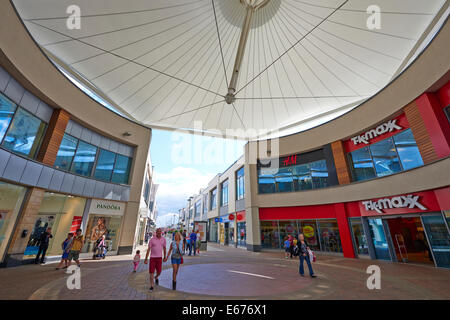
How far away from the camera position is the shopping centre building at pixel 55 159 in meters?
9.17

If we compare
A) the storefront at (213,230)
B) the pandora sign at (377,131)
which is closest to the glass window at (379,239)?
the pandora sign at (377,131)

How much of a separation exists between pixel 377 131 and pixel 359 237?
847 centimetres

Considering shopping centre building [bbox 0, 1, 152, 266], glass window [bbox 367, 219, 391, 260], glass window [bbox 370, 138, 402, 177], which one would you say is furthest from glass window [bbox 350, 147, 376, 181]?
shopping centre building [bbox 0, 1, 152, 266]

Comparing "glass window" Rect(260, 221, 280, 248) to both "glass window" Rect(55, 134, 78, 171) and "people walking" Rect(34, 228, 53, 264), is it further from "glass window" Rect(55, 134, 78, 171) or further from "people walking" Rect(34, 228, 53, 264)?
"glass window" Rect(55, 134, 78, 171)

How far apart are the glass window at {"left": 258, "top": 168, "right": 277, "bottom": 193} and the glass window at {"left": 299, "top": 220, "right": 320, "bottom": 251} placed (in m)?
4.62

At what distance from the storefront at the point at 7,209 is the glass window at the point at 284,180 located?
20.2 m

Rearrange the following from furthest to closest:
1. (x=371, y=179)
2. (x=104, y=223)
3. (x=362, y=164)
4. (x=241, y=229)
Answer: (x=241, y=229) → (x=362, y=164) → (x=104, y=223) → (x=371, y=179)

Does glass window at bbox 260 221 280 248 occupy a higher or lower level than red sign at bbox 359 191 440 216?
lower

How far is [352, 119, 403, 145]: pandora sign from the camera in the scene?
43.5 ft

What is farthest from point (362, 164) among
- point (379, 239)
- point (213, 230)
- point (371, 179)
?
point (213, 230)

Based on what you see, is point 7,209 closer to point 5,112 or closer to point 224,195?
point 5,112

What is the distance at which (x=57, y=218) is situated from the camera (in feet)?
41.7

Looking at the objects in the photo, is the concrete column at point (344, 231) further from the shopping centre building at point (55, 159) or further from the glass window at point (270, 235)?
the shopping centre building at point (55, 159)

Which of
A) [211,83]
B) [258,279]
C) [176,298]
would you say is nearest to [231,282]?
[258,279]
